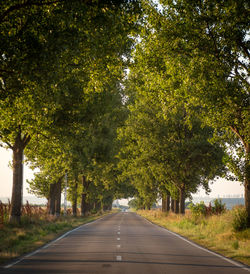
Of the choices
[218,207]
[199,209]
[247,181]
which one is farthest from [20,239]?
[199,209]

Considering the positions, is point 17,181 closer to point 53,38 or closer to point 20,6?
point 53,38

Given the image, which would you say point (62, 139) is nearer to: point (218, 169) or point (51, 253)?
point (51, 253)

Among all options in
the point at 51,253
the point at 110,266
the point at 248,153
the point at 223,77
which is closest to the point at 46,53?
the point at 110,266

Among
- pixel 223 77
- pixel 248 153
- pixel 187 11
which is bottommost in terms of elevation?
pixel 248 153

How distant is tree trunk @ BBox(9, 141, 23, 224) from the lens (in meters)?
23.7

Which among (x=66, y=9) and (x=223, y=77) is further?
(x=223, y=77)

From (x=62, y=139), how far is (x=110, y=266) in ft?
38.7

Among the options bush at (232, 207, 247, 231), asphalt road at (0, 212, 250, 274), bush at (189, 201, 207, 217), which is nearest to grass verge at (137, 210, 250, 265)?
bush at (232, 207, 247, 231)

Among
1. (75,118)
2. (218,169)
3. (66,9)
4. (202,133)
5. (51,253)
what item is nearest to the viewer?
(66,9)

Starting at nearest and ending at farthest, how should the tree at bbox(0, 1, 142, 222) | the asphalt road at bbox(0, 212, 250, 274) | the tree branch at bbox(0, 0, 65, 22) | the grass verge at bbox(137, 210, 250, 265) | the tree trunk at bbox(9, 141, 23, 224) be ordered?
the tree branch at bbox(0, 0, 65, 22)
the asphalt road at bbox(0, 212, 250, 274)
the tree at bbox(0, 1, 142, 222)
the grass verge at bbox(137, 210, 250, 265)
the tree trunk at bbox(9, 141, 23, 224)

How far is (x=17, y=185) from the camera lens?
24234 mm

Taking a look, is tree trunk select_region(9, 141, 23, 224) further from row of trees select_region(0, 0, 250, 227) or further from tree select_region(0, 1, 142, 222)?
tree select_region(0, 1, 142, 222)

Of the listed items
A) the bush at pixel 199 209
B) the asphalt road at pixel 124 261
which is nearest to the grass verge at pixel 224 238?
the asphalt road at pixel 124 261

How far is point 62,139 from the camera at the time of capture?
21.9 metres
